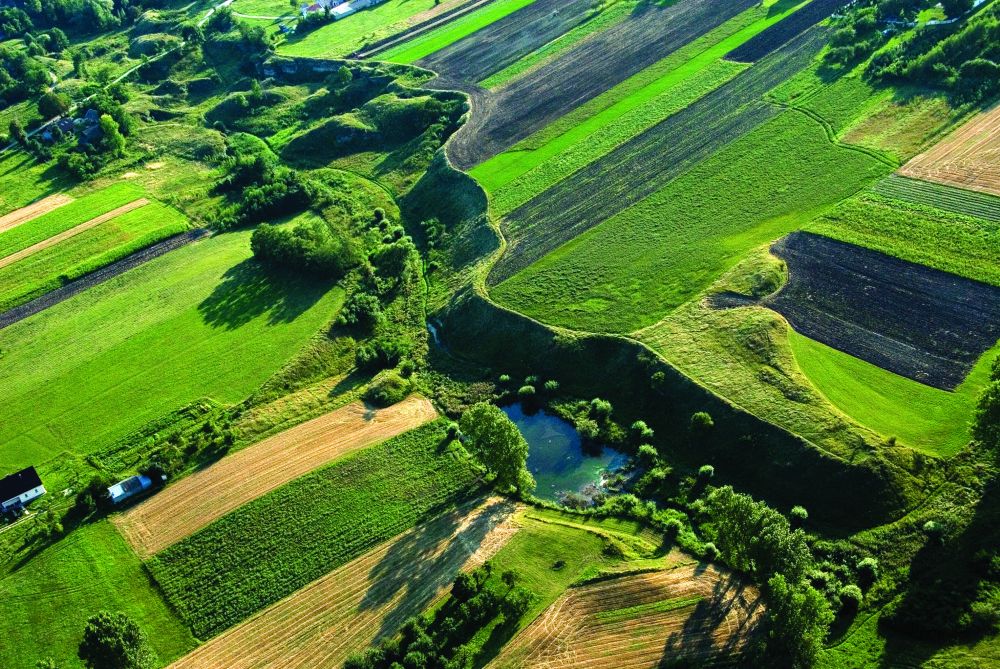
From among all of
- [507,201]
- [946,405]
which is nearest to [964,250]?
[946,405]

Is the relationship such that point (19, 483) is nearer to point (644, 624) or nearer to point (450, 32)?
point (644, 624)

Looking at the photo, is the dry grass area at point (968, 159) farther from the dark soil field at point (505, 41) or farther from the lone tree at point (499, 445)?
the dark soil field at point (505, 41)

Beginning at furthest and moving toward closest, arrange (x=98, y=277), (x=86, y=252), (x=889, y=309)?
(x=86, y=252), (x=98, y=277), (x=889, y=309)

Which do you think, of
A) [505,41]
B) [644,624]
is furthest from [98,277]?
[644,624]

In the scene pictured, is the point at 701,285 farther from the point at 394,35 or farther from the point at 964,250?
the point at 394,35

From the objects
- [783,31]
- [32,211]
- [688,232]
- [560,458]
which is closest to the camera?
[560,458]

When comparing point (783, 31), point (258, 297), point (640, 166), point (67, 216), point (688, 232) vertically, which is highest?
point (67, 216)

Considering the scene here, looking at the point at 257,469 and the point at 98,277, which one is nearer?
the point at 257,469

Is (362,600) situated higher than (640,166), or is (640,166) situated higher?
(640,166)
